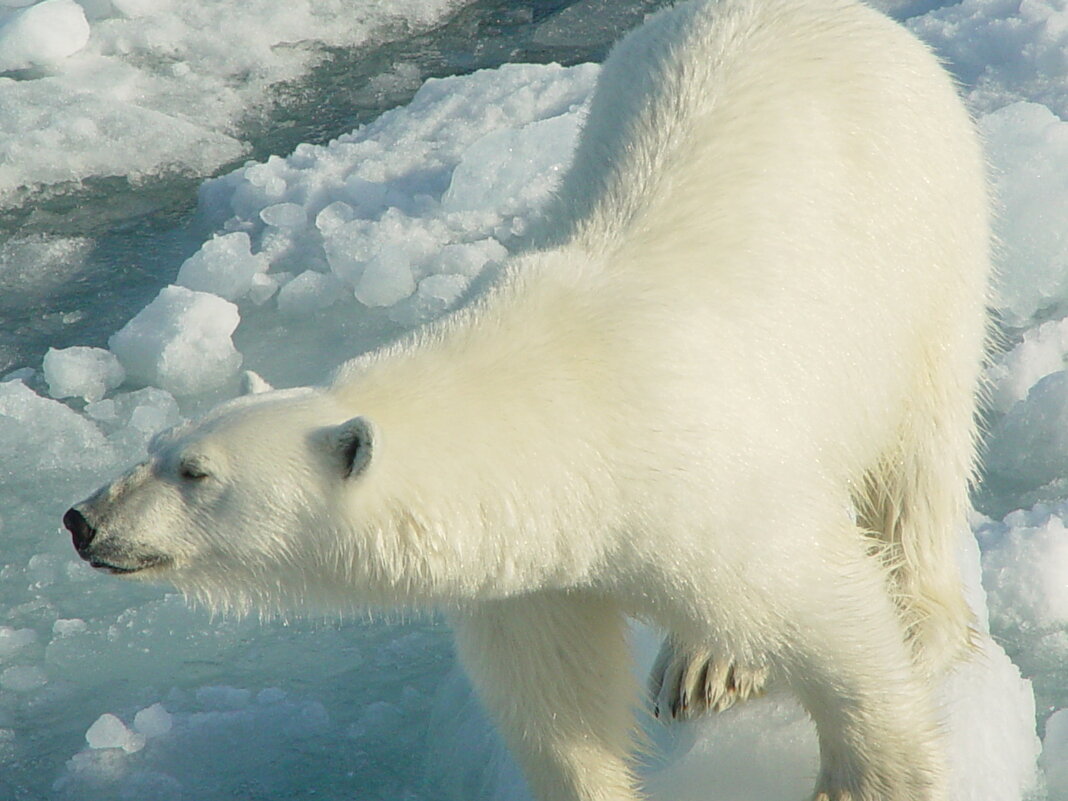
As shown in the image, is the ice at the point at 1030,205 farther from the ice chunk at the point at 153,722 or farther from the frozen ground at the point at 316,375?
the ice chunk at the point at 153,722

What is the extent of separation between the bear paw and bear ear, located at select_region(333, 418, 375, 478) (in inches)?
43.0

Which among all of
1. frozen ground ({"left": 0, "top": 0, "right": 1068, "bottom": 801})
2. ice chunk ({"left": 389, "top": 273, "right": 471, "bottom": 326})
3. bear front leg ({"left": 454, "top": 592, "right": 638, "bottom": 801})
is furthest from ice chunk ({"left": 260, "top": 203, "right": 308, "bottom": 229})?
bear front leg ({"left": 454, "top": 592, "right": 638, "bottom": 801})

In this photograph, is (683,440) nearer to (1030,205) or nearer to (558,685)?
(558,685)

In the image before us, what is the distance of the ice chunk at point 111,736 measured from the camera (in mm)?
3482

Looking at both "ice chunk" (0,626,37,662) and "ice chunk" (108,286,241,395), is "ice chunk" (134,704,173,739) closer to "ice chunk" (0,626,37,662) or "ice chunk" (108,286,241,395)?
"ice chunk" (0,626,37,662)

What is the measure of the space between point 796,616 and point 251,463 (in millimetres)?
944

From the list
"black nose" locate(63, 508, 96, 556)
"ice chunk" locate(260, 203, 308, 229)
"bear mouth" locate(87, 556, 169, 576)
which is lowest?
"ice chunk" locate(260, 203, 308, 229)

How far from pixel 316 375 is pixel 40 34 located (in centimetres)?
276

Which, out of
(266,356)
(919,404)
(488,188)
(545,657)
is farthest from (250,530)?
(488,188)

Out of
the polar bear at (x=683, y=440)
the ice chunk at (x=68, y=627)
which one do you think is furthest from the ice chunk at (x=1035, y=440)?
the ice chunk at (x=68, y=627)

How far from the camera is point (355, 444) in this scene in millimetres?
2092

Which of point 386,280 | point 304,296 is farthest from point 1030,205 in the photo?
point 304,296

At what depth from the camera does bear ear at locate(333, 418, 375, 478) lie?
6.73 feet

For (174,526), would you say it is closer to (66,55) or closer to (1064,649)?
(1064,649)
